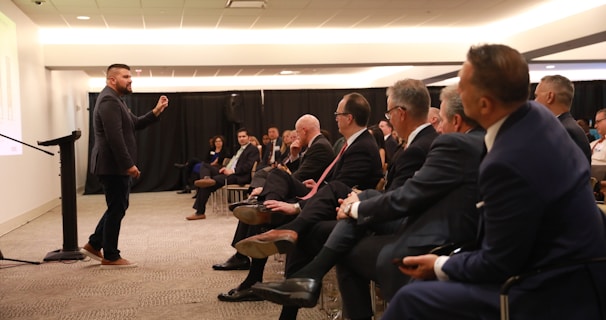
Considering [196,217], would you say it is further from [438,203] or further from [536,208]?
[536,208]

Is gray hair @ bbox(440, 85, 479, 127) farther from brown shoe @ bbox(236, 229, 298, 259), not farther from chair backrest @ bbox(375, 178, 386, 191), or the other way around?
chair backrest @ bbox(375, 178, 386, 191)

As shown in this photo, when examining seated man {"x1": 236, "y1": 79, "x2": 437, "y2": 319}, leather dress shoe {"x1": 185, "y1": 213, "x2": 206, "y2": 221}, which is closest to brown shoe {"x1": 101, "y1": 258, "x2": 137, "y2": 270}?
seated man {"x1": 236, "y1": 79, "x2": 437, "y2": 319}

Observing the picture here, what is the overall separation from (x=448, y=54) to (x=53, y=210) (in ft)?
21.6

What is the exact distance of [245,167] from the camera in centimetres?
805

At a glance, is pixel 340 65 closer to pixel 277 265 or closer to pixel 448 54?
pixel 448 54

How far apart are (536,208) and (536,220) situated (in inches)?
1.2

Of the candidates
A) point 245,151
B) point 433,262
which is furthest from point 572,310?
point 245,151

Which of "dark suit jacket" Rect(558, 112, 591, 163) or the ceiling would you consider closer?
"dark suit jacket" Rect(558, 112, 591, 163)

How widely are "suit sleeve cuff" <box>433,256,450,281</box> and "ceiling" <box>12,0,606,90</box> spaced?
236 inches

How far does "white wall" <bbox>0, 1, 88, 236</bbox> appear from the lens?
6.74m

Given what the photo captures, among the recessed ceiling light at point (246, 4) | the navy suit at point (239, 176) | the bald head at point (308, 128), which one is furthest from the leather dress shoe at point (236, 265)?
the recessed ceiling light at point (246, 4)

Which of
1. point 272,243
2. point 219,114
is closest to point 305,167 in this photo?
point 272,243

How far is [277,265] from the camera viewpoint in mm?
4637

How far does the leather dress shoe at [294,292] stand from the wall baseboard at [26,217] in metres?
5.07
